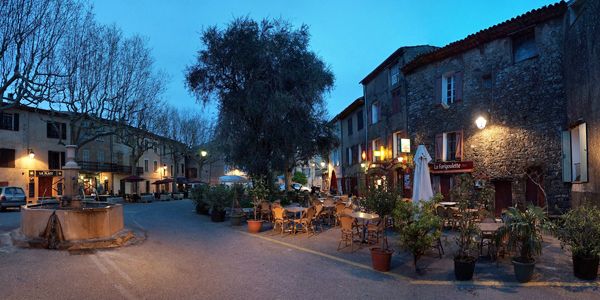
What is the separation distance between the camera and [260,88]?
1984 centimetres

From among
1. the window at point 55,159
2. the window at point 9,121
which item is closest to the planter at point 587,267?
the window at point 9,121

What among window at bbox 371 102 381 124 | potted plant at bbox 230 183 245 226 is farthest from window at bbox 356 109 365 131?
potted plant at bbox 230 183 245 226

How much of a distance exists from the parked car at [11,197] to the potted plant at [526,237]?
26730 mm

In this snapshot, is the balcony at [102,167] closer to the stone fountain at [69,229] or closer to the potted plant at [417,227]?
the stone fountain at [69,229]

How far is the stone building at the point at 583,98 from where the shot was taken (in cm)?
1177

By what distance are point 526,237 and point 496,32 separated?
1295 cm

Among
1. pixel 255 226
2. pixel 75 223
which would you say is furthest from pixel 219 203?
pixel 75 223

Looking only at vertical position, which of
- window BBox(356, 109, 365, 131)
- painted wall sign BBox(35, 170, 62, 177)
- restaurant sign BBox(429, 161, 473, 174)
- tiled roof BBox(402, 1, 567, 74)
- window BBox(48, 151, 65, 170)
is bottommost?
painted wall sign BBox(35, 170, 62, 177)

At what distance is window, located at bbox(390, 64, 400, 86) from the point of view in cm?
2422

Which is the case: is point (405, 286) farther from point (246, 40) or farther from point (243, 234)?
point (246, 40)

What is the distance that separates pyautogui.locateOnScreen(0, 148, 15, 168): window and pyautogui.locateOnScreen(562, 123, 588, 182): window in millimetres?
39202

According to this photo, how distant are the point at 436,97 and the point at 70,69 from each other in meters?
18.7

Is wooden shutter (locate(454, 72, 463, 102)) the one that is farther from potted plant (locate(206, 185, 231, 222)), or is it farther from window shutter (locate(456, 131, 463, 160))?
potted plant (locate(206, 185, 231, 222))

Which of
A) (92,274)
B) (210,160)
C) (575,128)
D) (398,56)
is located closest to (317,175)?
(210,160)
